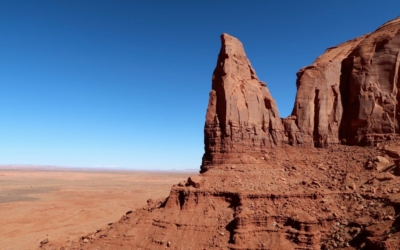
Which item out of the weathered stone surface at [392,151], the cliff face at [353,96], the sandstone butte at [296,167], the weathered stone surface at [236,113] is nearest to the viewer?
the sandstone butte at [296,167]

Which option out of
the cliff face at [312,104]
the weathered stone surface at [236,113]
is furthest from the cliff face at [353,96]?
the weathered stone surface at [236,113]

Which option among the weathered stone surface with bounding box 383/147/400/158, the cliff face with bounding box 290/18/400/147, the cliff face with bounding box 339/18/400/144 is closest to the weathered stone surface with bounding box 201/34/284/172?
the cliff face with bounding box 290/18/400/147

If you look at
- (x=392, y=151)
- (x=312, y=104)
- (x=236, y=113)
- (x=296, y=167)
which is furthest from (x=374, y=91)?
(x=236, y=113)

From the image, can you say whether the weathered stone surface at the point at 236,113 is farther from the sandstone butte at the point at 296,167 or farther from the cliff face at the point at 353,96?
the cliff face at the point at 353,96

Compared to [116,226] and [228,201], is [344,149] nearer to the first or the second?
[228,201]

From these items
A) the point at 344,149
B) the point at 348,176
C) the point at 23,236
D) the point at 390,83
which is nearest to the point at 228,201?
the point at 348,176
